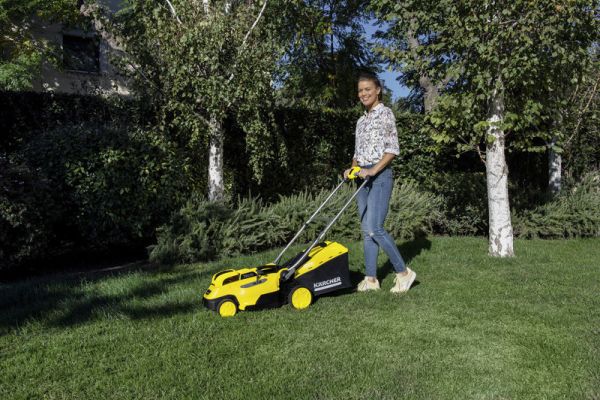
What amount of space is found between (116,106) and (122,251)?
2.21 metres

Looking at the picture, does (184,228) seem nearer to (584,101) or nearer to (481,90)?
(481,90)

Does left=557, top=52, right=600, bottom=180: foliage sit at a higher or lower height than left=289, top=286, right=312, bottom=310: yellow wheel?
higher

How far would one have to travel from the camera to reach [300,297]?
4.66m

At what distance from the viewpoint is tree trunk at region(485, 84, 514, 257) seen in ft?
22.1

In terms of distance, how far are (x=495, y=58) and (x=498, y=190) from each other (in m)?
1.71

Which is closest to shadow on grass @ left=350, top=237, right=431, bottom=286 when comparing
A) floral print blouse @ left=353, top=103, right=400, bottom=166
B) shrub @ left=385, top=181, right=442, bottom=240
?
shrub @ left=385, top=181, right=442, bottom=240

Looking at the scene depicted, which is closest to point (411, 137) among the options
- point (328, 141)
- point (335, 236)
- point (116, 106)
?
point (328, 141)

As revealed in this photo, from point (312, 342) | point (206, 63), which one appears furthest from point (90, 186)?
point (312, 342)

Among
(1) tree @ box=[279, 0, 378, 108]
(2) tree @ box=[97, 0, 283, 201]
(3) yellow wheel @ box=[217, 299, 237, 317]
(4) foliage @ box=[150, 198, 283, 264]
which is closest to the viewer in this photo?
(3) yellow wheel @ box=[217, 299, 237, 317]

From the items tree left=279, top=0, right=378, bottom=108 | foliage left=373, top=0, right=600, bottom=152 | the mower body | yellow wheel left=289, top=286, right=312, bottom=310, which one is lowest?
yellow wheel left=289, top=286, right=312, bottom=310

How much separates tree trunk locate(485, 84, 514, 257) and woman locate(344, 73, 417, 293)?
7.35 ft

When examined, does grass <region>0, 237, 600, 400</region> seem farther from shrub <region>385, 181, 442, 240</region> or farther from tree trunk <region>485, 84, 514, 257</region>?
shrub <region>385, 181, 442, 240</region>

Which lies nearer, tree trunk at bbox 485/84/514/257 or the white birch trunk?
tree trunk at bbox 485/84/514/257

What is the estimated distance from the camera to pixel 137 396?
3.03 meters
